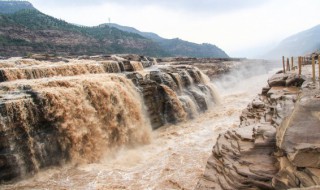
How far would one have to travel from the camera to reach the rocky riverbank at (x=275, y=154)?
6.27 m

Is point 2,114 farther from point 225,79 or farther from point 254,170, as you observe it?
point 225,79

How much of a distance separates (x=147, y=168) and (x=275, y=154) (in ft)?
19.4

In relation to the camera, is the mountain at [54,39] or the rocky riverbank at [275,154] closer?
the rocky riverbank at [275,154]

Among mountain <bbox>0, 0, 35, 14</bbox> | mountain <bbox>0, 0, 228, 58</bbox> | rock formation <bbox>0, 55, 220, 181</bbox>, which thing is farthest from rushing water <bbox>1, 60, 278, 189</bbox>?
mountain <bbox>0, 0, 35, 14</bbox>

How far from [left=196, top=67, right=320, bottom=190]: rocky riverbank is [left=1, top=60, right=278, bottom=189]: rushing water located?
6.84ft

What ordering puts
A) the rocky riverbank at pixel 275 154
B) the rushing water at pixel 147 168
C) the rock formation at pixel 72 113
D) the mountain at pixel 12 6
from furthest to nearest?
the mountain at pixel 12 6 < the rock formation at pixel 72 113 < the rushing water at pixel 147 168 < the rocky riverbank at pixel 275 154

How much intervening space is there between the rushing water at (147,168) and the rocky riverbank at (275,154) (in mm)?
2086

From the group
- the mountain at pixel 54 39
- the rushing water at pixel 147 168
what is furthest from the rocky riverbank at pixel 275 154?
the mountain at pixel 54 39

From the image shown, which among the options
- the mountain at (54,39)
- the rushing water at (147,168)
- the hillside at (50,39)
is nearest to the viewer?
the rushing water at (147,168)

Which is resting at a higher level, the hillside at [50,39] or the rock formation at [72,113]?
the hillside at [50,39]

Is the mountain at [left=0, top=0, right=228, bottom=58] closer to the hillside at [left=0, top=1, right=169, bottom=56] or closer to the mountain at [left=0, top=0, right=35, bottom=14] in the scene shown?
the hillside at [left=0, top=1, right=169, bottom=56]

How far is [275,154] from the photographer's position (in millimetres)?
7500

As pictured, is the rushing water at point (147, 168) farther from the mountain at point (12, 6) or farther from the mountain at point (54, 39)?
the mountain at point (12, 6)

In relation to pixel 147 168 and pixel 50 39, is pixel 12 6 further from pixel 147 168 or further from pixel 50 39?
pixel 147 168
